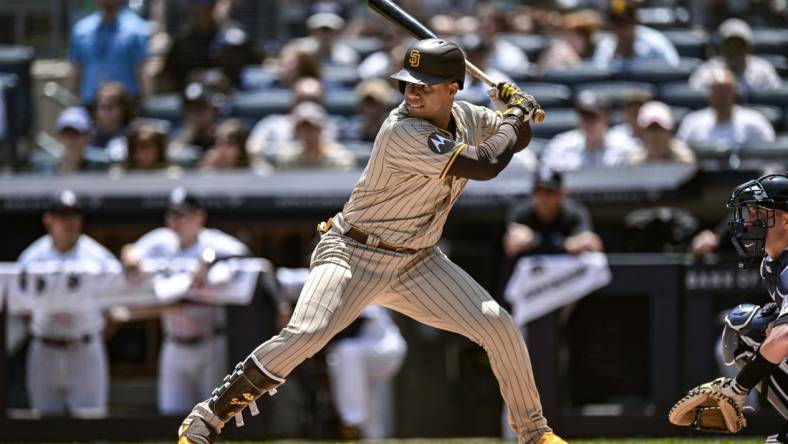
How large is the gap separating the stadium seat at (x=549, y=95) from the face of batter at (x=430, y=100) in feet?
15.2

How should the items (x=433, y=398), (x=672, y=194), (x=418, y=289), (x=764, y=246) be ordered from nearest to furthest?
(x=764, y=246) < (x=418, y=289) < (x=672, y=194) < (x=433, y=398)

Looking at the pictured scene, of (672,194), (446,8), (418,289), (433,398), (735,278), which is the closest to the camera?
(418,289)

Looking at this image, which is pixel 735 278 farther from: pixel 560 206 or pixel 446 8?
pixel 446 8

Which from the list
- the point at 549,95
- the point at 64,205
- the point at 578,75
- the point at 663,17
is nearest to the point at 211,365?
the point at 64,205

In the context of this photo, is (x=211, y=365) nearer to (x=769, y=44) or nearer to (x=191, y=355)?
(x=191, y=355)

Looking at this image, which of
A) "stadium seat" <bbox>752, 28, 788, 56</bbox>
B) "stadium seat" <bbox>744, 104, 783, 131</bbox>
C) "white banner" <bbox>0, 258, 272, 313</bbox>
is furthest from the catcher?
"stadium seat" <bbox>752, 28, 788, 56</bbox>

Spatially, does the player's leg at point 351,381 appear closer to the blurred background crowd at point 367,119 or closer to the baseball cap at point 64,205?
the blurred background crowd at point 367,119

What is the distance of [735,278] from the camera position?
7203 mm

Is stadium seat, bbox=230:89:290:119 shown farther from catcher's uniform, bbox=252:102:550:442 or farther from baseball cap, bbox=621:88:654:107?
catcher's uniform, bbox=252:102:550:442

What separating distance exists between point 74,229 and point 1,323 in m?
0.67

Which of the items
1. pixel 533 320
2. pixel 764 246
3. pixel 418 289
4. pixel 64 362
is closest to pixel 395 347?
pixel 533 320

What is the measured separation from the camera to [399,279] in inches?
182

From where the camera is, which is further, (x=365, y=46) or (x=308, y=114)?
(x=365, y=46)

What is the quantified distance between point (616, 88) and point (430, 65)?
5002 millimetres
